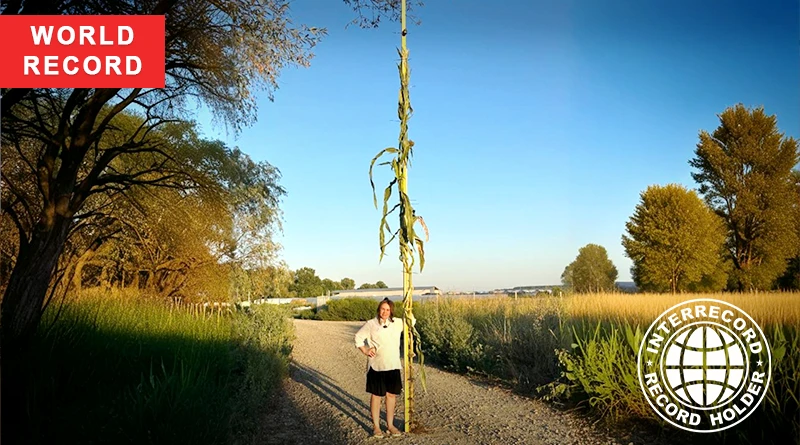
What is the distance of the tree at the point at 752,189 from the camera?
26.1 metres

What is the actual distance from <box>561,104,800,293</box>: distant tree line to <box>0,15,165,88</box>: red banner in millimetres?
22786

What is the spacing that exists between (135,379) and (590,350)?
5.60 meters

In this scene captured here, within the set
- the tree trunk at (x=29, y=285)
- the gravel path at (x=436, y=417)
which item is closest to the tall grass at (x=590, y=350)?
the gravel path at (x=436, y=417)

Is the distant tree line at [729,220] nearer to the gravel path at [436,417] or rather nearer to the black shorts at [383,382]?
the gravel path at [436,417]

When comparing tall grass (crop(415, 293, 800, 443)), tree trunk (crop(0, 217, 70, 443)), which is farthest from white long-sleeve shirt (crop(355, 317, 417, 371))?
tree trunk (crop(0, 217, 70, 443))

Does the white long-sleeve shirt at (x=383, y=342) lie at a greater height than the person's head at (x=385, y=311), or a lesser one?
lesser

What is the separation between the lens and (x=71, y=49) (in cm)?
664

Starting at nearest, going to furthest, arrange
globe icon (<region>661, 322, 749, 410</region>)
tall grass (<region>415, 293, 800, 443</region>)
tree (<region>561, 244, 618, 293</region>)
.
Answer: tall grass (<region>415, 293, 800, 443</region>) < globe icon (<region>661, 322, 749, 410</region>) < tree (<region>561, 244, 618, 293</region>)

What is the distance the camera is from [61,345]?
575 centimetres

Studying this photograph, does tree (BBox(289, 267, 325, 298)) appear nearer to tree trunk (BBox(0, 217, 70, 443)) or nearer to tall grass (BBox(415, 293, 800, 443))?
tall grass (BBox(415, 293, 800, 443))

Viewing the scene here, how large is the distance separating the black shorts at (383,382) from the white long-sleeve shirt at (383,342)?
7 cm

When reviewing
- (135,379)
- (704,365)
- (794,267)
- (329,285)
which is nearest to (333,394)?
(135,379)

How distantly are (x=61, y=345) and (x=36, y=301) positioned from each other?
1.21 meters

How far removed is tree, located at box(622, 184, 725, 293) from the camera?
27.9m
